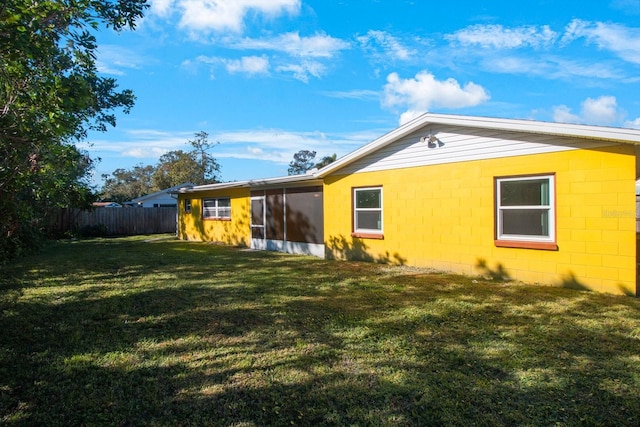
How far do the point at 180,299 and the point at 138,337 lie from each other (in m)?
1.92

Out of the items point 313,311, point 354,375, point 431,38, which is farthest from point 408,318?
point 431,38

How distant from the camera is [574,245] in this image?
23.3 ft

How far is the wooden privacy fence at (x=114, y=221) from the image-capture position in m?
21.3

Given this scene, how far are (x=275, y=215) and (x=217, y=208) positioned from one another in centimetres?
510

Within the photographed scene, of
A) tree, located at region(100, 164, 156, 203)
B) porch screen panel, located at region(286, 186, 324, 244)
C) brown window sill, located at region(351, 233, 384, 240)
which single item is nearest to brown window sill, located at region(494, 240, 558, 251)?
brown window sill, located at region(351, 233, 384, 240)

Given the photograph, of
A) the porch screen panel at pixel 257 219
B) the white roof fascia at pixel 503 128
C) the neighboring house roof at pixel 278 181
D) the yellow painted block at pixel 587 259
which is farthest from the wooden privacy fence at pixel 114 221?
the yellow painted block at pixel 587 259

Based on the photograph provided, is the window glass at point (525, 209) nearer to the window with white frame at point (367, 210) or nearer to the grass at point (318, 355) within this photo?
the grass at point (318, 355)

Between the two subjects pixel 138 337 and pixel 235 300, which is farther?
pixel 235 300

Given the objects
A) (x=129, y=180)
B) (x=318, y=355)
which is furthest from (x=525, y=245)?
(x=129, y=180)

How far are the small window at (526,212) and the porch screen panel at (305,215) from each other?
586 centimetres

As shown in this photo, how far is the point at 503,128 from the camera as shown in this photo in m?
7.71

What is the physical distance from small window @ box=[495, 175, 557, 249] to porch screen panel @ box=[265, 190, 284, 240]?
26.4ft

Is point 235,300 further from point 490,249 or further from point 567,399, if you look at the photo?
point 490,249

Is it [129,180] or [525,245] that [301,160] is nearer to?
[129,180]
